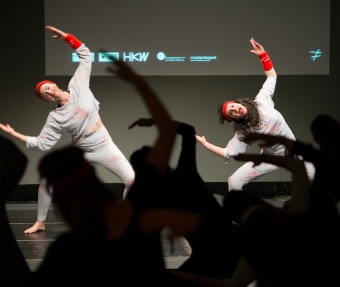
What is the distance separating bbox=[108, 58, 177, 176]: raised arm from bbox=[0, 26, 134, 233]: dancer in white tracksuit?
2.08 feet

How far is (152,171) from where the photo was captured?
2098mm

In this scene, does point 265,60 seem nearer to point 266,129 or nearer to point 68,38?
point 266,129

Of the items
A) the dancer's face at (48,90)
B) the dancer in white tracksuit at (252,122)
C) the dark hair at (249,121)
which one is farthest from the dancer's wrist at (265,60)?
the dancer's face at (48,90)

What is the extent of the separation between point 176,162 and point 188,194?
169mm

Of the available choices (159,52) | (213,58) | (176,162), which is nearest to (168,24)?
(159,52)

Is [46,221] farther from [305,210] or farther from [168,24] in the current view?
[305,210]

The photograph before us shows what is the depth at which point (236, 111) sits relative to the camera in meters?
3.00

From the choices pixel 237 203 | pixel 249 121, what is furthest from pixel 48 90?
pixel 237 203

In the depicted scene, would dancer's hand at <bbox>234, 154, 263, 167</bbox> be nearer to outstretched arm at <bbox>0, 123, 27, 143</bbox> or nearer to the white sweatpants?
the white sweatpants

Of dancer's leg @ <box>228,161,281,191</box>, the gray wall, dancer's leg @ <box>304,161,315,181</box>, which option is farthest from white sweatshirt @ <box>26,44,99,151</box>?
dancer's leg @ <box>304,161,315,181</box>

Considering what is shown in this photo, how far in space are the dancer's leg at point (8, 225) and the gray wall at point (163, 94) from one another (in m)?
1.72

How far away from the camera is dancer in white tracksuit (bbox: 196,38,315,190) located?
9.36 ft

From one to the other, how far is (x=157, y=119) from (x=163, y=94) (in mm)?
2632

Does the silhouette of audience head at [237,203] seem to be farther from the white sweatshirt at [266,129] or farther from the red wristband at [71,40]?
the red wristband at [71,40]
